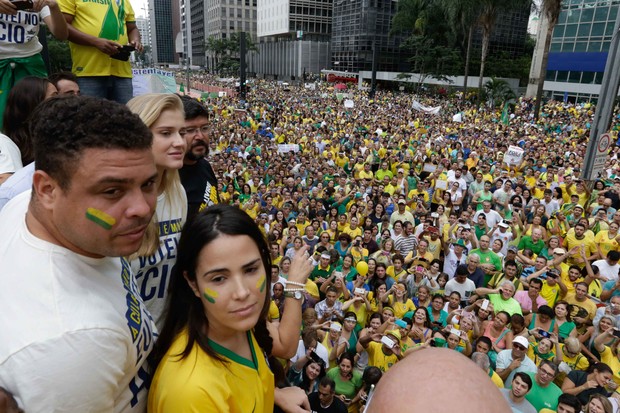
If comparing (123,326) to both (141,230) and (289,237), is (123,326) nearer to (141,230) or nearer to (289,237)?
(141,230)

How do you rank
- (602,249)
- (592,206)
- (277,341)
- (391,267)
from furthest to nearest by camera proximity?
(592,206), (602,249), (391,267), (277,341)

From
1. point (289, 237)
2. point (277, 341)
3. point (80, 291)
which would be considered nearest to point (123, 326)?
point (80, 291)

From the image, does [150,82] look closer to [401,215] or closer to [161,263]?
[161,263]

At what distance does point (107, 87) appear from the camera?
323cm

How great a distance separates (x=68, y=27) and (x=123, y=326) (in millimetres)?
2365

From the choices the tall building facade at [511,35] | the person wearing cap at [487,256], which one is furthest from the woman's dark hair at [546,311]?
the tall building facade at [511,35]

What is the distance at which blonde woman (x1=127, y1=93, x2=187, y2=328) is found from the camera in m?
2.05

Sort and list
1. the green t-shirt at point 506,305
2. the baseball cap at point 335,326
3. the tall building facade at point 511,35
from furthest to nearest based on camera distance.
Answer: the tall building facade at point 511,35 → the green t-shirt at point 506,305 → the baseball cap at point 335,326

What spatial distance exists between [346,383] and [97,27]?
4891mm

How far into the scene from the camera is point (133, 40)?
330 centimetres

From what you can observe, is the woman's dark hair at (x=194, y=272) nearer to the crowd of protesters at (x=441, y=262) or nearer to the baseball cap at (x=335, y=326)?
the crowd of protesters at (x=441, y=262)

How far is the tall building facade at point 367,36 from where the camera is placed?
62.7 metres

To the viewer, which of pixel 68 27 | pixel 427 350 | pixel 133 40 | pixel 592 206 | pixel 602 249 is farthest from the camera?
pixel 592 206

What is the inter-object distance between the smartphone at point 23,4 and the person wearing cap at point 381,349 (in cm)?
519
